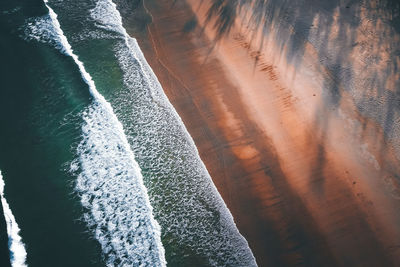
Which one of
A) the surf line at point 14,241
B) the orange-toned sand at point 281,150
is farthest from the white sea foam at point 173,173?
the surf line at point 14,241

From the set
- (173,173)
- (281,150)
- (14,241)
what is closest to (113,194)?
(173,173)

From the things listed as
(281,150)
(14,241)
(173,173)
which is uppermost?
(281,150)

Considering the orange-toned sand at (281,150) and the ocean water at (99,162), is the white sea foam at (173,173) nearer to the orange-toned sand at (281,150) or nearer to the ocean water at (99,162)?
the ocean water at (99,162)

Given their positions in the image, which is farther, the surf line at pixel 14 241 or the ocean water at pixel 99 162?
the ocean water at pixel 99 162

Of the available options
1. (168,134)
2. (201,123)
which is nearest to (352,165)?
(201,123)

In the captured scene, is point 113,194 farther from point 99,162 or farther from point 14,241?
point 14,241
